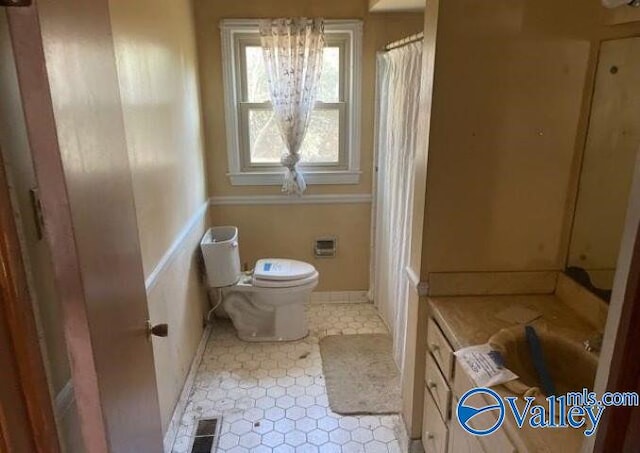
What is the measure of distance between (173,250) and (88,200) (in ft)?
4.46

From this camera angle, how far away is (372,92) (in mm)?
3182

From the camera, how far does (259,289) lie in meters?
2.92

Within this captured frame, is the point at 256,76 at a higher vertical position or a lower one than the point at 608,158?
higher

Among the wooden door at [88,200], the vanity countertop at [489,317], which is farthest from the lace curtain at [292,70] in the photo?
the wooden door at [88,200]

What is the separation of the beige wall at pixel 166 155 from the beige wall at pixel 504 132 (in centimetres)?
118

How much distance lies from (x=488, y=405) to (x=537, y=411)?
0.47 ft

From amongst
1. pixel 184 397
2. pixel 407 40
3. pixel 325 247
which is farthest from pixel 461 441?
pixel 325 247

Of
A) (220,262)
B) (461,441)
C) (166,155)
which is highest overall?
(166,155)

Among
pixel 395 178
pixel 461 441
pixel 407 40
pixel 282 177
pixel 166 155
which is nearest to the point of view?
pixel 461 441

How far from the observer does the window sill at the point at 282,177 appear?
10.8ft

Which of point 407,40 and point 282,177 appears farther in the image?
point 282,177

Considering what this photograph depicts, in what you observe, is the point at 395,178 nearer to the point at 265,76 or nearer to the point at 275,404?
the point at 265,76

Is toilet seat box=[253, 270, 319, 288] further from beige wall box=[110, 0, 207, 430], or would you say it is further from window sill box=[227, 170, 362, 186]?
window sill box=[227, 170, 362, 186]

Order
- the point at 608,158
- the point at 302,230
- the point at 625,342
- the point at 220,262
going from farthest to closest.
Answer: the point at 302,230
the point at 220,262
the point at 608,158
the point at 625,342
